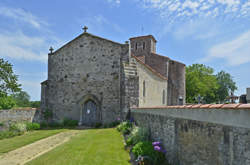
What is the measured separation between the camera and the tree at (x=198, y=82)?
3878 cm

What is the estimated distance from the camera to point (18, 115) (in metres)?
15.7

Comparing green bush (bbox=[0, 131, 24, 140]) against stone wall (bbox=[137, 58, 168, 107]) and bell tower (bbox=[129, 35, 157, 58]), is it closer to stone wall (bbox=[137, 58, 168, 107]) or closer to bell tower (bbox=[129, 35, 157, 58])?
stone wall (bbox=[137, 58, 168, 107])

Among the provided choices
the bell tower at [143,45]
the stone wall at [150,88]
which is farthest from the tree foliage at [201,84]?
the stone wall at [150,88]

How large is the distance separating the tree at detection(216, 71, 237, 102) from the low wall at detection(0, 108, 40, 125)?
140 ft

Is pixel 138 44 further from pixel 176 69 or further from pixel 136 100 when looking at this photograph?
pixel 136 100

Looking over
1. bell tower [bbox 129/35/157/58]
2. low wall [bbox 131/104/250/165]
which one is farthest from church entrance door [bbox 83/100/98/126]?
bell tower [bbox 129/35/157/58]

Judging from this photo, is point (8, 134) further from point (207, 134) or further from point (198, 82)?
point (198, 82)

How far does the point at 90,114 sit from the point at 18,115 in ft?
18.9

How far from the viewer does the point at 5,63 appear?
56.9 feet

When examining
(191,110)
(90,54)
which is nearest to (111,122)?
(90,54)

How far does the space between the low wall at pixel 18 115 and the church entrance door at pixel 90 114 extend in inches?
166

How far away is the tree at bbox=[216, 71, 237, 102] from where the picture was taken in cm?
4825

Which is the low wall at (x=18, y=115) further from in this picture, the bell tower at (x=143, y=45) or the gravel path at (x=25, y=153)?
the bell tower at (x=143, y=45)

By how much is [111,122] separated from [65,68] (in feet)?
22.5
